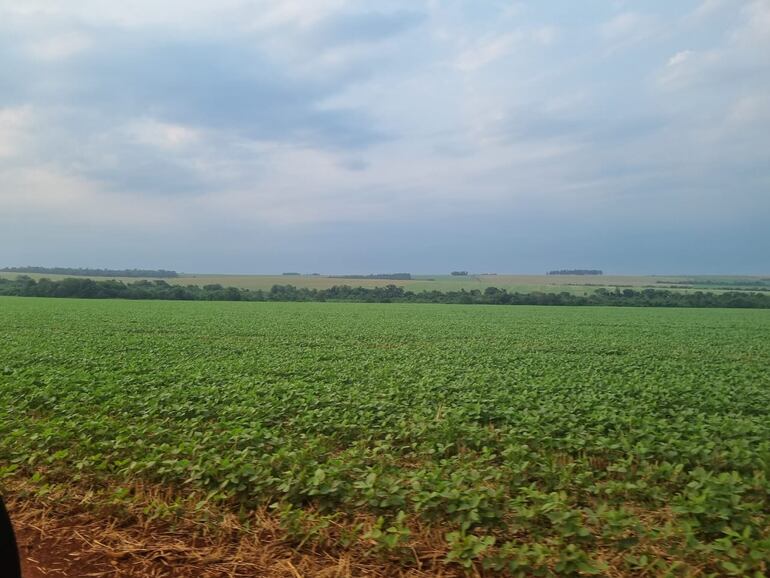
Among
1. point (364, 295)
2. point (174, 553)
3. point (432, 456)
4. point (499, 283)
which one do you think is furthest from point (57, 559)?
point (499, 283)

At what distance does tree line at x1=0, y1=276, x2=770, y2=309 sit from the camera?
67.4m

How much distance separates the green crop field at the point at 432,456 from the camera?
3529 millimetres

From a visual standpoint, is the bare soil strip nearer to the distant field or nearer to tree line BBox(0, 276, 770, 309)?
tree line BBox(0, 276, 770, 309)

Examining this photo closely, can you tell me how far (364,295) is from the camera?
81.7 metres

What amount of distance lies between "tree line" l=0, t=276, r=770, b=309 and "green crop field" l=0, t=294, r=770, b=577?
63.3 m

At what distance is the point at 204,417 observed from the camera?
22.9 ft

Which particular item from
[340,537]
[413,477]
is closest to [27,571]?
[340,537]

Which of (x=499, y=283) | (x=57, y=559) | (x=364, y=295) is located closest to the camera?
(x=57, y=559)

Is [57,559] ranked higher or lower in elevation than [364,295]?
lower

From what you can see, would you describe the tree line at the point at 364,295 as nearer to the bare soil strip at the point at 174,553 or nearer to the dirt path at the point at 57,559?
Result: the bare soil strip at the point at 174,553

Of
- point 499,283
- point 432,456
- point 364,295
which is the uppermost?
point 499,283

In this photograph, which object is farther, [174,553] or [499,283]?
[499,283]

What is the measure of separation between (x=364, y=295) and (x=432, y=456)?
7604 cm

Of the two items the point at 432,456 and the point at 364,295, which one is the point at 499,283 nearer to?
the point at 364,295
